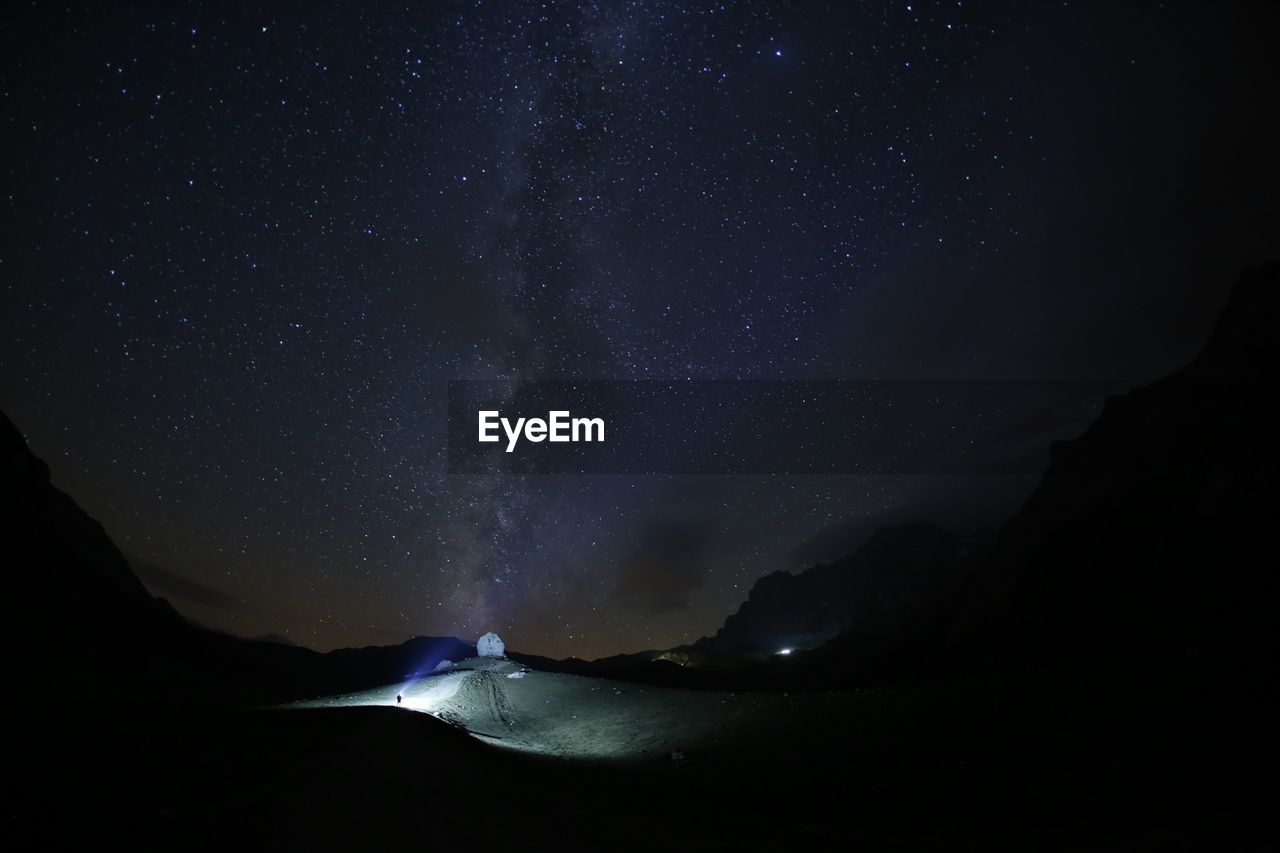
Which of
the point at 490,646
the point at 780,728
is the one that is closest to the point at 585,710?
the point at 780,728

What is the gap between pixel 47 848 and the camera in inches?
376

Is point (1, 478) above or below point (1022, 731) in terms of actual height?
above

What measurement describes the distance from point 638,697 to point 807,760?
1356 cm

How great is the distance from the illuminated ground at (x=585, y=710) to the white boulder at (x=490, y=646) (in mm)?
7070

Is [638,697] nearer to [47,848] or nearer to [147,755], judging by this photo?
[147,755]

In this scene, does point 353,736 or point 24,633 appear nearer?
point 353,736

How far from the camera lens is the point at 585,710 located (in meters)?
29.1

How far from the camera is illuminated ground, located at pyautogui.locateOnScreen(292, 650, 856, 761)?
74.3 ft

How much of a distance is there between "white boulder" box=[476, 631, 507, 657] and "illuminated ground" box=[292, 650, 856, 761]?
7.07 m

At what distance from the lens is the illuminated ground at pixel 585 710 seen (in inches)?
892

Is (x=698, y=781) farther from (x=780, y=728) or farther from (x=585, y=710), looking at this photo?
(x=585, y=710)

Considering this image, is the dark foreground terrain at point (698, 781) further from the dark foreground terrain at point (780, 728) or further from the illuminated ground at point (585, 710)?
the illuminated ground at point (585, 710)

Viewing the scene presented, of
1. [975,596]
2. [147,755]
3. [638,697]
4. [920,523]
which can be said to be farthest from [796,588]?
[147,755]

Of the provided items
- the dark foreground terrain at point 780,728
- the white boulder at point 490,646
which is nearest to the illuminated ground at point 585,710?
the dark foreground terrain at point 780,728
